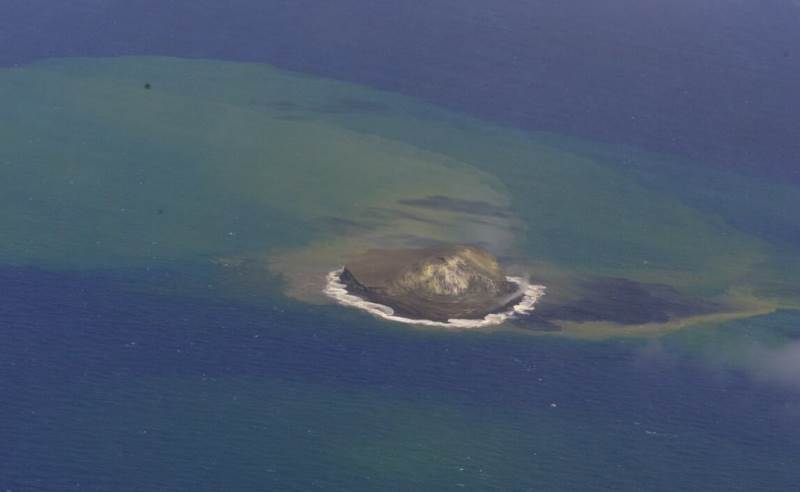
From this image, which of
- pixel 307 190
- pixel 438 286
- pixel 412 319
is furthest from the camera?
pixel 307 190

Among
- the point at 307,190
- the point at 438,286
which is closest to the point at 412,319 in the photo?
the point at 438,286

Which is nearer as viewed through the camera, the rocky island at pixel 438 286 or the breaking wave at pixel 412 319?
the breaking wave at pixel 412 319

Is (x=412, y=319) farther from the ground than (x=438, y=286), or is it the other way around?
(x=438, y=286)

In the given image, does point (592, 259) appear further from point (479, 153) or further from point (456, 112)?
point (456, 112)

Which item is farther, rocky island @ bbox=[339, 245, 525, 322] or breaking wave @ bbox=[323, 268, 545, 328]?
rocky island @ bbox=[339, 245, 525, 322]

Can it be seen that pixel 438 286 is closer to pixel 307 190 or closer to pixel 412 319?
pixel 412 319
